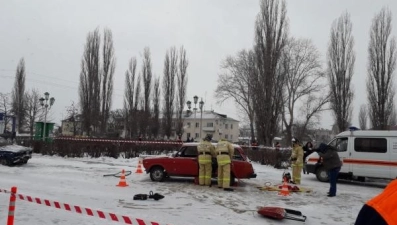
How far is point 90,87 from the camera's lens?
39.6 metres

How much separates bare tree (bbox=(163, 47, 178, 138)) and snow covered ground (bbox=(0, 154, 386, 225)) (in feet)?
85.2

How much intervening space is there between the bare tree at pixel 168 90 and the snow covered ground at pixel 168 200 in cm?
2596

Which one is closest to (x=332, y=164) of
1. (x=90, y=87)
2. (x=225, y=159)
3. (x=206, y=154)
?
(x=225, y=159)

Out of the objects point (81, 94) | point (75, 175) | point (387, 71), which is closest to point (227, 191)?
point (75, 175)

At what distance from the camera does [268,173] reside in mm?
19047

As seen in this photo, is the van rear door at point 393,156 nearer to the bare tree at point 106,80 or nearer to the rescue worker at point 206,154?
the rescue worker at point 206,154

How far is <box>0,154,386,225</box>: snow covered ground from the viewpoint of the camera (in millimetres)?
8266

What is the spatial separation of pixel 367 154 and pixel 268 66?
11266 millimetres

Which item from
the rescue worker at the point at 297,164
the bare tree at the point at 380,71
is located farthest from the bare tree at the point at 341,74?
the rescue worker at the point at 297,164

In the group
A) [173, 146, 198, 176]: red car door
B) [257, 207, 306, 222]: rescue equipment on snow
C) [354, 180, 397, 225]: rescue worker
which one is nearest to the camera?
[354, 180, 397, 225]: rescue worker

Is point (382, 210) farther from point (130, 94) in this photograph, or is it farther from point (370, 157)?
point (130, 94)

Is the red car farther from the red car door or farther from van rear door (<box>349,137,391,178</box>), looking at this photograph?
van rear door (<box>349,137,391,178</box>)

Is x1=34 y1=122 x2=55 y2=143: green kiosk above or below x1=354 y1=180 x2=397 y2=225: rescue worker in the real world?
above

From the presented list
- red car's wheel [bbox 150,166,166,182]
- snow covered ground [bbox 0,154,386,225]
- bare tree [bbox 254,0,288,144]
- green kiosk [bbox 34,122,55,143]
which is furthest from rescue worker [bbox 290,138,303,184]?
green kiosk [bbox 34,122,55,143]
